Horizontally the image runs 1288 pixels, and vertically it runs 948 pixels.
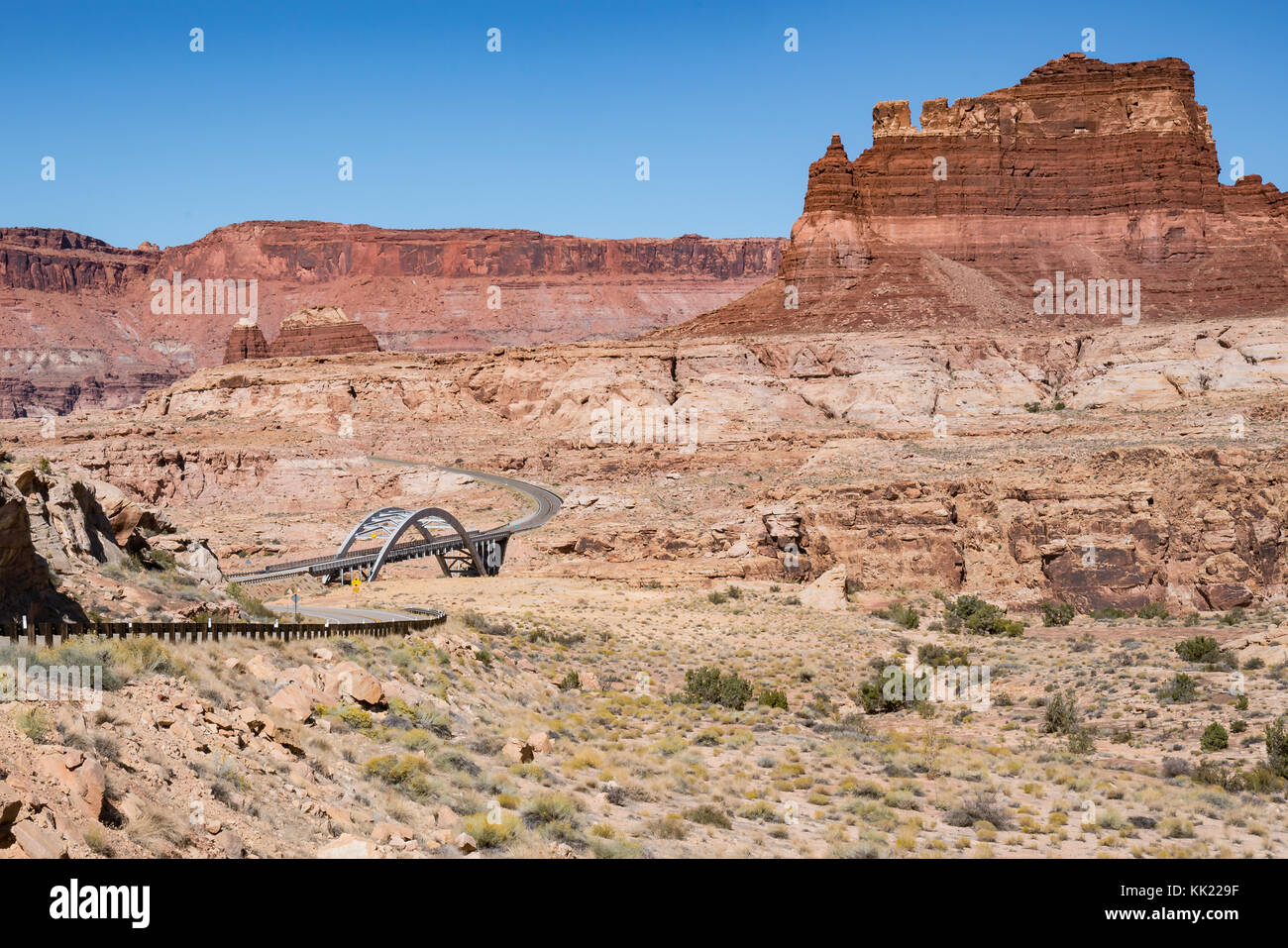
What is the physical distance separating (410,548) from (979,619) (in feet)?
92.2

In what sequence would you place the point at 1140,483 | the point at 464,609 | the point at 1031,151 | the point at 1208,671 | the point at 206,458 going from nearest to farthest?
the point at 1208,671
the point at 464,609
the point at 1140,483
the point at 206,458
the point at 1031,151

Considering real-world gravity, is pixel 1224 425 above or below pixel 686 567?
above

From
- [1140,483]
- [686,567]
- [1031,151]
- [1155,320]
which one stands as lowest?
[686,567]

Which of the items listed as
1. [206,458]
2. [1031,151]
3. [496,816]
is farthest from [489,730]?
[1031,151]

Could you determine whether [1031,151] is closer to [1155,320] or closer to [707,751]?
[1155,320]

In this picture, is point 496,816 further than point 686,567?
No

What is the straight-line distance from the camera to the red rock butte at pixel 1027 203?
101 m

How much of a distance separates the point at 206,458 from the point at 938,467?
152 ft

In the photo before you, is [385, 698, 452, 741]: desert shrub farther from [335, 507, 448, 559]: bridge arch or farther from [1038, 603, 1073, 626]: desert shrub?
[335, 507, 448, 559]: bridge arch

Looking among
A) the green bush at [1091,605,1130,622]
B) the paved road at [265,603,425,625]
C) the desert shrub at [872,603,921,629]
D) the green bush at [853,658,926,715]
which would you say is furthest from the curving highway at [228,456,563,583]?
the green bush at [1091,605,1130,622]

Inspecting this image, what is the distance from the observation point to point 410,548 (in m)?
59.5

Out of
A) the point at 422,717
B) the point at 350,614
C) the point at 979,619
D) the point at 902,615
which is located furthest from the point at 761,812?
the point at 902,615

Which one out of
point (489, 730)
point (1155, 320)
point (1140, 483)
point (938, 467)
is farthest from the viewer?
point (1155, 320)

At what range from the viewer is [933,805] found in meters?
20.3
